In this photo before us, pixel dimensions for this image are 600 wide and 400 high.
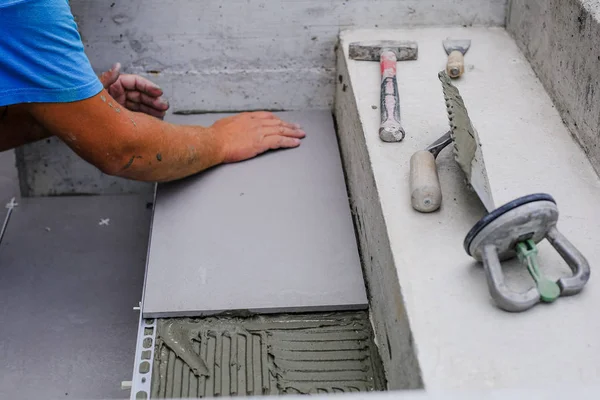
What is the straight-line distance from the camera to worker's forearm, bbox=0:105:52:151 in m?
2.41

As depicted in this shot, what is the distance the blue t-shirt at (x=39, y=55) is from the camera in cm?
180

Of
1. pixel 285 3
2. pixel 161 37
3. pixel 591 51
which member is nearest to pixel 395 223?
pixel 591 51

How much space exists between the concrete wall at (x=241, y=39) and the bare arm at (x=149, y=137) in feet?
0.87

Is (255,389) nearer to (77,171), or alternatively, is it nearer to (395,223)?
(395,223)

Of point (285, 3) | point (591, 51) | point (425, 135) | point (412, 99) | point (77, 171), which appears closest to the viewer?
point (591, 51)

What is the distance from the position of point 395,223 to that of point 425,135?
459 mm

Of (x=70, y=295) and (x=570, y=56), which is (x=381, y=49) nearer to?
(x=570, y=56)

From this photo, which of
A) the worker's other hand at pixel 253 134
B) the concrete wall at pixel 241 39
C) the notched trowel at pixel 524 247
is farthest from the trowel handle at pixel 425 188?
the concrete wall at pixel 241 39

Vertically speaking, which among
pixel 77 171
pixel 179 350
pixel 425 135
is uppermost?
pixel 77 171

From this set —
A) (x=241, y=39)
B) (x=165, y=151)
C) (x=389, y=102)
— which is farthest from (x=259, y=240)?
(x=241, y=39)

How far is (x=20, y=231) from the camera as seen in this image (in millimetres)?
2830

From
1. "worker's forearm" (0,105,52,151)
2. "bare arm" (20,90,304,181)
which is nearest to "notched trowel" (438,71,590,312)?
"bare arm" (20,90,304,181)

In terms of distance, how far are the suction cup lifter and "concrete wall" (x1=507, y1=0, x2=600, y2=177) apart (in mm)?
525

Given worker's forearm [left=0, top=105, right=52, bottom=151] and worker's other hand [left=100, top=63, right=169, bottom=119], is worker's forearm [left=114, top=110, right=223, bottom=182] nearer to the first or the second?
worker's other hand [left=100, top=63, right=169, bottom=119]
